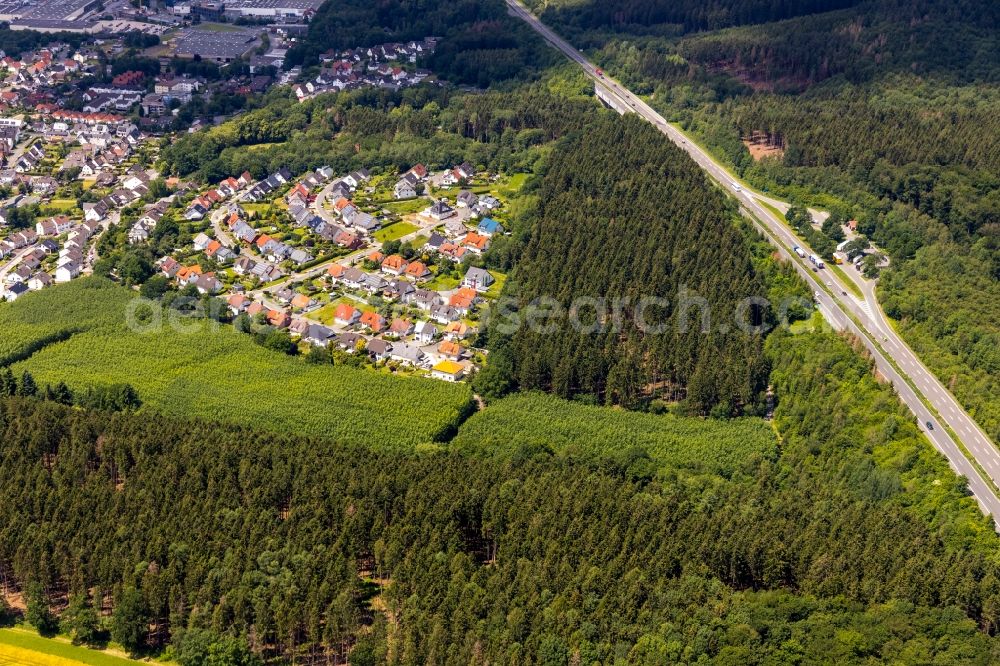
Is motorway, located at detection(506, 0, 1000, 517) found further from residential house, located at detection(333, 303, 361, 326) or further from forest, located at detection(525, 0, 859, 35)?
forest, located at detection(525, 0, 859, 35)

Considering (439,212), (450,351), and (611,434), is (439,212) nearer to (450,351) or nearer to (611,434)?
(450,351)

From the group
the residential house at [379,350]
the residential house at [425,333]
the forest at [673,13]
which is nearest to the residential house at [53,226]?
the residential house at [379,350]

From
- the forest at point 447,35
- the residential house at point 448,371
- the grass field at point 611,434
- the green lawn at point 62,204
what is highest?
the forest at point 447,35

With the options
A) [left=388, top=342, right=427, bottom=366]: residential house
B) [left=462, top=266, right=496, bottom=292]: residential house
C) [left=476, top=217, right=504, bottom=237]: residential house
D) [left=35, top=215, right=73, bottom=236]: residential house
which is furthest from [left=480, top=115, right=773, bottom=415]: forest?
[left=35, top=215, right=73, bottom=236]: residential house

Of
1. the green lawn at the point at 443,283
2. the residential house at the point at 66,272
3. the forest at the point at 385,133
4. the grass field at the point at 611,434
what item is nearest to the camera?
the grass field at the point at 611,434

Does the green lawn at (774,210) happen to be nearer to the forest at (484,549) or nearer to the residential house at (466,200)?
the residential house at (466,200)

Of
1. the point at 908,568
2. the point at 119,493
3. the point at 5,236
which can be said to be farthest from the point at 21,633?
the point at 5,236
